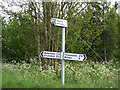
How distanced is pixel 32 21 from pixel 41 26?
1.17 ft

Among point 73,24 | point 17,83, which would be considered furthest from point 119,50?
point 17,83

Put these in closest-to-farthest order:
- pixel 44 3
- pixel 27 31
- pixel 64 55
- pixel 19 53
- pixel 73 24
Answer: pixel 64 55, pixel 44 3, pixel 73 24, pixel 27 31, pixel 19 53

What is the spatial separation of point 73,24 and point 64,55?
9.47 ft

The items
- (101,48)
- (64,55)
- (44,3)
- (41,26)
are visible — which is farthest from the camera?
(101,48)

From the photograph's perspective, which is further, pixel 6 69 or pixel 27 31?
pixel 27 31

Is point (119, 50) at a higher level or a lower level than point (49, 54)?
lower

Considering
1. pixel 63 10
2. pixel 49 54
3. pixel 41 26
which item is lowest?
pixel 49 54

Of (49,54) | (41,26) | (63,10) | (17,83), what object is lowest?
(17,83)

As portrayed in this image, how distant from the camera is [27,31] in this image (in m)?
7.62

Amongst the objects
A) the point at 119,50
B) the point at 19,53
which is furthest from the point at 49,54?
the point at 119,50

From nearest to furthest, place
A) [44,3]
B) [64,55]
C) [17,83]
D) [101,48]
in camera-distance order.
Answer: [17,83] → [64,55] → [44,3] → [101,48]

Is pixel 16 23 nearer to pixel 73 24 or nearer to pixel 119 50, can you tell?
pixel 73 24

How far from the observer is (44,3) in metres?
5.93

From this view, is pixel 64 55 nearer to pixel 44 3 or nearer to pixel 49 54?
pixel 49 54
